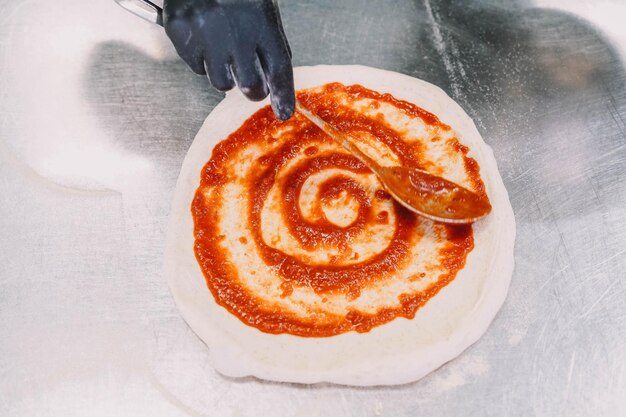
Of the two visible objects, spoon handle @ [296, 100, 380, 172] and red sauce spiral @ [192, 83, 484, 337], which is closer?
red sauce spiral @ [192, 83, 484, 337]

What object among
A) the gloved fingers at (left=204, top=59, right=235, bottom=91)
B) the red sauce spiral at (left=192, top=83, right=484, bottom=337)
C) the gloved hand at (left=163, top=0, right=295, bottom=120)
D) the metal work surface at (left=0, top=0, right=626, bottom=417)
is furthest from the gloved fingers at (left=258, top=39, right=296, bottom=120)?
the metal work surface at (left=0, top=0, right=626, bottom=417)

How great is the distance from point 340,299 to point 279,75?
0.68m

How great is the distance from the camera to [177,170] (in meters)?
2.05

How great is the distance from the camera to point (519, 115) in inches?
84.7

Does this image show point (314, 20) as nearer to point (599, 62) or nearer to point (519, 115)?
point (519, 115)

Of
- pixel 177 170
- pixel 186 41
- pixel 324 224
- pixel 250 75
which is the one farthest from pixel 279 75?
pixel 177 170

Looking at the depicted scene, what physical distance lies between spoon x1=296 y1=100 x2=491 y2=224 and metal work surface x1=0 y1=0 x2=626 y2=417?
0.80 feet

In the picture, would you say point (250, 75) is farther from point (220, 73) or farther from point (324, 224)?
point (324, 224)

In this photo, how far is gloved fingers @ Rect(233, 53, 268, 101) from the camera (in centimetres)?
163

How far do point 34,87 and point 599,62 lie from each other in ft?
7.23

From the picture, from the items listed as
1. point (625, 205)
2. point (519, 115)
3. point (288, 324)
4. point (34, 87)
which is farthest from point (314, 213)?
point (34, 87)

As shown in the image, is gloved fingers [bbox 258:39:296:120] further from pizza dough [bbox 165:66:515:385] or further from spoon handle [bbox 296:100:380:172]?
pizza dough [bbox 165:66:515:385]

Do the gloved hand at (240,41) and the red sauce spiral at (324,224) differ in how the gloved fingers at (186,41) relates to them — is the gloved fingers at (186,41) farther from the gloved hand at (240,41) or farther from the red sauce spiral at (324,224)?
the red sauce spiral at (324,224)

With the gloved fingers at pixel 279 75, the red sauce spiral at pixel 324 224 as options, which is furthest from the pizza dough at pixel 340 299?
the gloved fingers at pixel 279 75
